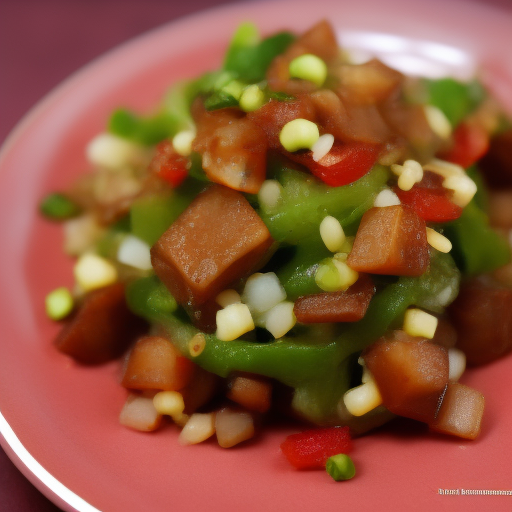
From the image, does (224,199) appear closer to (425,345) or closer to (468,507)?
(425,345)

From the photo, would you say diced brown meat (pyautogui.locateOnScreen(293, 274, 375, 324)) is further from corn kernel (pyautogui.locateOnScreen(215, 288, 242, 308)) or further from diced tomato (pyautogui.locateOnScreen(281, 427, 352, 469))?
diced tomato (pyautogui.locateOnScreen(281, 427, 352, 469))

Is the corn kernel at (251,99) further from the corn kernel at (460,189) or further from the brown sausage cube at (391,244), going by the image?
the corn kernel at (460,189)

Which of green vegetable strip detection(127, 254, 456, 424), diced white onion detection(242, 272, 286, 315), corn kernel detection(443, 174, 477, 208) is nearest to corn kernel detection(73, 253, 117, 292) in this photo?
green vegetable strip detection(127, 254, 456, 424)

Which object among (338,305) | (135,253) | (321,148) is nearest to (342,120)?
(321,148)

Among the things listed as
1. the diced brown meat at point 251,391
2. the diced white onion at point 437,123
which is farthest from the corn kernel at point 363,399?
the diced white onion at point 437,123

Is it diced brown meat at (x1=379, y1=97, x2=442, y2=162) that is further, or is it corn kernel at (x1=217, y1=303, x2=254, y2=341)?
diced brown meat at (x1=379, y1=97, x2=442, y2=162)
